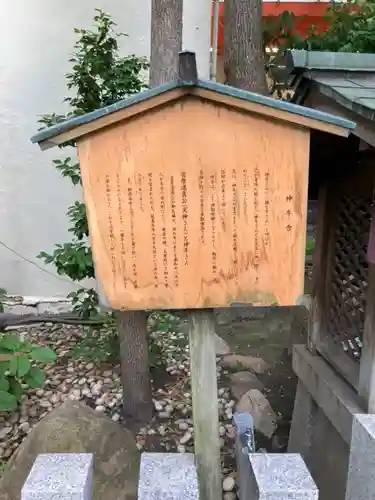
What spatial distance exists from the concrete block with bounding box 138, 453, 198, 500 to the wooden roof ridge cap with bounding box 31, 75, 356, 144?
1.27 metres

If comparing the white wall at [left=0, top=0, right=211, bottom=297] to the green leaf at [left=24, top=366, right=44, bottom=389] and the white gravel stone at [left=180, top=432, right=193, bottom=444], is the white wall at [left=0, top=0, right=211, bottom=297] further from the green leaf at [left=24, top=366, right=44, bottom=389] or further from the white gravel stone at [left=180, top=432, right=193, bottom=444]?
the green leaf at [left=24, top=366, right=44, bottom=389]

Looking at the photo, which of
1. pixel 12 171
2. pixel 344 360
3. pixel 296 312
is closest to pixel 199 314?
pixel 344 360

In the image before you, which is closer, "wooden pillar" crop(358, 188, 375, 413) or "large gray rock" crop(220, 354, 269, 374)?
"wooden pillar" crop(358, 188, 375, 413)

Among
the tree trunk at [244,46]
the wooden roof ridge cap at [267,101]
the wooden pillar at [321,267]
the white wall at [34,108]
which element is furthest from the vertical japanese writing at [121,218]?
the white wall at [34,108]

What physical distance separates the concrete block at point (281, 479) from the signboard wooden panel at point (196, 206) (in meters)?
0.60

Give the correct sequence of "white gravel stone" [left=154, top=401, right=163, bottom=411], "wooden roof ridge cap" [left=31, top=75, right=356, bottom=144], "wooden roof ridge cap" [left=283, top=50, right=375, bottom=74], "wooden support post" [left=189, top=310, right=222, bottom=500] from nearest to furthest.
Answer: "wooden roof ridge cap" [left=31, top=75, right=356, bottom=144] → "wooden support post" [left=189, top=310, right=222, bottom=500] → "wooden roof ridge cap" [left=283, top=50, right=375, bottom=74] → "white gravel stone" [left=154, top=401, right=163, bottom=411]

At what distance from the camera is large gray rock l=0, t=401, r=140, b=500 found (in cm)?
308

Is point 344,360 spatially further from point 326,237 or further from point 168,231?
point 168,231

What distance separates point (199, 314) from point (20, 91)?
4319 mm

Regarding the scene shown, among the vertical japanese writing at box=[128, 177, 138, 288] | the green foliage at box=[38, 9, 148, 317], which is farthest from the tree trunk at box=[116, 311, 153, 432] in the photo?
the vertical japanese writing at box=[128, 177, 138, 288]

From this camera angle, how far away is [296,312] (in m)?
5.68

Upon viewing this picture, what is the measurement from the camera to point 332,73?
2.49m

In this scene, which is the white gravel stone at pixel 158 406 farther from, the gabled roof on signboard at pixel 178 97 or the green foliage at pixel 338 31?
the green foliage at pixel 338 31

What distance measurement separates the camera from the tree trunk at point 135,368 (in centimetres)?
389
